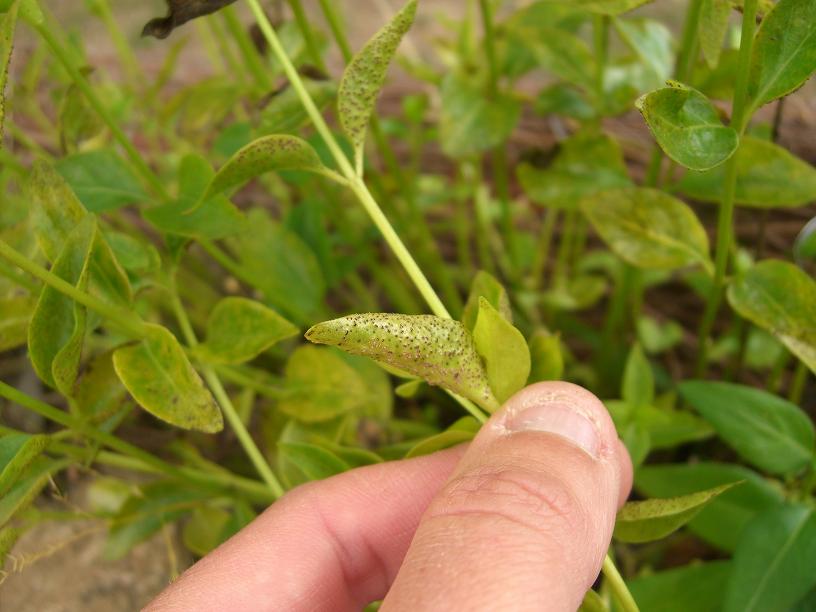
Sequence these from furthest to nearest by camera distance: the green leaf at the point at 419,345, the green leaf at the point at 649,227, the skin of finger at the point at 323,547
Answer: the green leaf at the point at 649,227 → the skin of finger at the point at 323,547 → the green leaf at the point at 419,345

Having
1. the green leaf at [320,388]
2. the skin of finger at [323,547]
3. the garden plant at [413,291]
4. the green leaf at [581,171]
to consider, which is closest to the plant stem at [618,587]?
the garden plant at [413,291]

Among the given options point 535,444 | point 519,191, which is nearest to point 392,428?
point 535,444

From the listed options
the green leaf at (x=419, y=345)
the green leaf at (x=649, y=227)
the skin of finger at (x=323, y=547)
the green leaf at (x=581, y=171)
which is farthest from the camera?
the green leaf at (x=581, y=171)

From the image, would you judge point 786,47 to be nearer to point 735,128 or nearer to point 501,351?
point 735,128

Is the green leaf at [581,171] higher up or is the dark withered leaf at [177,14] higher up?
the dark withered leaf at [177,14]

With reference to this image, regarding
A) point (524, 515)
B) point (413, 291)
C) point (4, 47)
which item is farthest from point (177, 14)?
point (413, 291)

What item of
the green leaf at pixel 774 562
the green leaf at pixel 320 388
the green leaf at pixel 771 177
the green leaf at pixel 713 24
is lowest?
the green leaf at pixel 774 562

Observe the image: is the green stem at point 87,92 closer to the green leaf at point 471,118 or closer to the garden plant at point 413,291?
the garden plant at point 413,291
